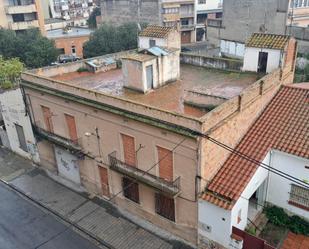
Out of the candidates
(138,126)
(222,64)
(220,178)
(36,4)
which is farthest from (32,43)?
(220,178)

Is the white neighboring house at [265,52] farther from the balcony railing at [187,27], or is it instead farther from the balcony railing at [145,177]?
the balcony railing at [187,27]

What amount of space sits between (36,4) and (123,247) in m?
48.8

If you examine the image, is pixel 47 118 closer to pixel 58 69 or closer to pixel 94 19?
pixel 58 69

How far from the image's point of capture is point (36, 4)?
5466 cm

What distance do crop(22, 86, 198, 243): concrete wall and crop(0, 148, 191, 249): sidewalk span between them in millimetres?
895

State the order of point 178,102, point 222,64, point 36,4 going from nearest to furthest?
point 178,102
point 222,64
point 36,4

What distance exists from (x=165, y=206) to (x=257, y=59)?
442 inches

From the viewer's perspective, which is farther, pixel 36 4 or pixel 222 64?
pixel 36 4

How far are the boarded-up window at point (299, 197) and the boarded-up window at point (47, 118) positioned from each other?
15.8m

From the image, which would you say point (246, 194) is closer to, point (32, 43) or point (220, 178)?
point (220, 178)

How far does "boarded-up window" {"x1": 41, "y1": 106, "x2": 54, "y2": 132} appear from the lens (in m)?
22.6

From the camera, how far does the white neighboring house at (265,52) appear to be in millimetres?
20250

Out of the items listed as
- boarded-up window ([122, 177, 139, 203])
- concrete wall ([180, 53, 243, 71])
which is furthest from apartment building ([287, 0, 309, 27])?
boarded-up window ([122, 177, 139, 203])

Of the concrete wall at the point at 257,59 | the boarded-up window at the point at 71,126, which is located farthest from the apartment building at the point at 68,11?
the concrete wall at the point at 257,59
